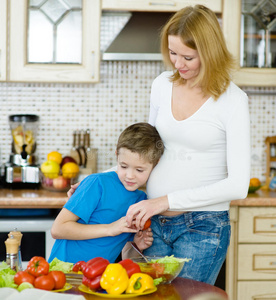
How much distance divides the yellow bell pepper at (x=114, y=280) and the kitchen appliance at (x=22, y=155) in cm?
172

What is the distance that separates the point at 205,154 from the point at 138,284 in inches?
25.0

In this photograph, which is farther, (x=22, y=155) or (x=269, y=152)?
(x=269, y=152)

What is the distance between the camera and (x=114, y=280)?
3.88ft

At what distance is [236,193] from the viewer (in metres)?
1.63

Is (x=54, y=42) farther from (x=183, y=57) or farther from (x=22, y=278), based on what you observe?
(x=22, y=278)

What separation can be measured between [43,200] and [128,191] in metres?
0.92

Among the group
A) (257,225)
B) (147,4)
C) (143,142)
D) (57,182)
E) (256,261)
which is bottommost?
(256,261)

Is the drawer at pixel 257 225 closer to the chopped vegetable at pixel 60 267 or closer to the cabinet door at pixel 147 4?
the cabinet door at pixel 147 4

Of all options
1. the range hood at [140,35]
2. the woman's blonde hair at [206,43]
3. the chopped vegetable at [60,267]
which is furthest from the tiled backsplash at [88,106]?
the chopped vegetable at [60,267]

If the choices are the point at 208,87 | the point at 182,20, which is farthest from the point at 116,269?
the point at 182,20

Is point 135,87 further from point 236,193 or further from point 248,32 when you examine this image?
point 236,193

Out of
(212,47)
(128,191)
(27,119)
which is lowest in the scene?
(128,191)

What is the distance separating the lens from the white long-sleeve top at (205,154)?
63.9 inches

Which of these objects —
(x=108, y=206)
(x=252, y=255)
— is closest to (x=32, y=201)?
(x=108, y=206)
